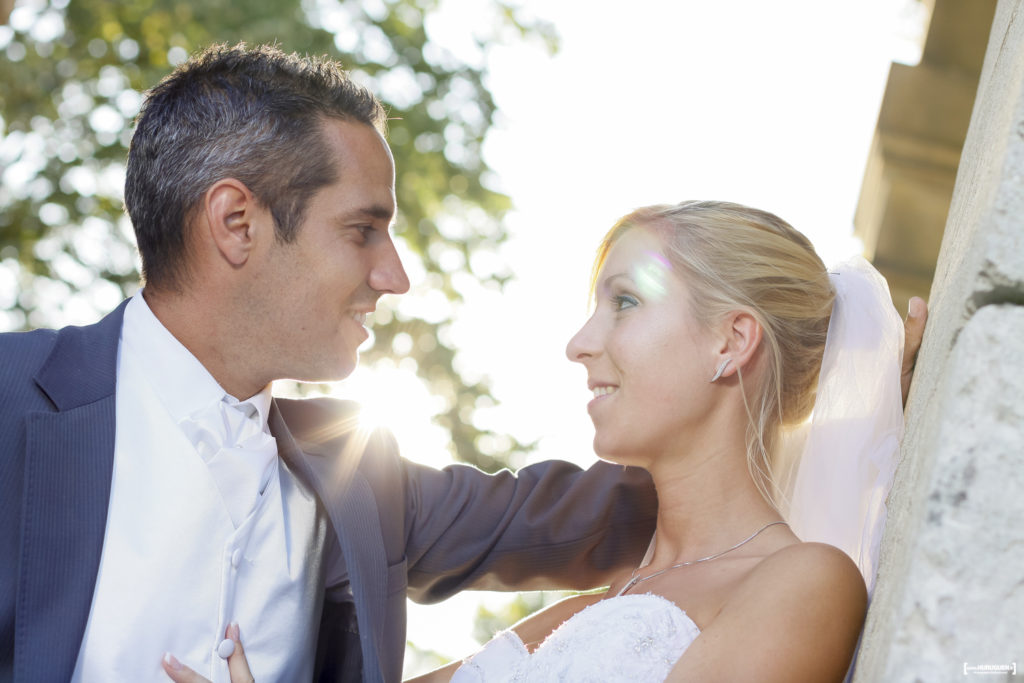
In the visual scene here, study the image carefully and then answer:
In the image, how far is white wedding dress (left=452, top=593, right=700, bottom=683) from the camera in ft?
7.57

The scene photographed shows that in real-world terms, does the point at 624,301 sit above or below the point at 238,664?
above

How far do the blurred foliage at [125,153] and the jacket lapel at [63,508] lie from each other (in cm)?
553

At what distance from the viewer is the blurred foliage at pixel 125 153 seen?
8.02 m

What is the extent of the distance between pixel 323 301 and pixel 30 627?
1119 mm

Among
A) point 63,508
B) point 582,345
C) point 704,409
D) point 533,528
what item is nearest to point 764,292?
point 704,409

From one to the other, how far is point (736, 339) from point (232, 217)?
4.73ft

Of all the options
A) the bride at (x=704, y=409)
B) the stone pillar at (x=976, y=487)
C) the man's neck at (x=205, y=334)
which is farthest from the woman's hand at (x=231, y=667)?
the stone pillar at (x=976, y=487)

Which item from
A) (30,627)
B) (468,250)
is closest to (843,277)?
(30,627)

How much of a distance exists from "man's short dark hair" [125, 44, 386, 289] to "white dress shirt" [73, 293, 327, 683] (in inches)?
10.0

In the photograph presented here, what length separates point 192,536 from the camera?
104 inches

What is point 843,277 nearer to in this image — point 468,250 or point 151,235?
point 151,235

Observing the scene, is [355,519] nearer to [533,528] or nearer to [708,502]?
[533,528]

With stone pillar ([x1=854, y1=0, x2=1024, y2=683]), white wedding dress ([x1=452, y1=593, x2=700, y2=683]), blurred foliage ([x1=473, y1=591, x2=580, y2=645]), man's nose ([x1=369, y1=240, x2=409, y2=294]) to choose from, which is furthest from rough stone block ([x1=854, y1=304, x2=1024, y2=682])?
blurred foliage ([x1=473, y1=591, x2=580, y2=645])

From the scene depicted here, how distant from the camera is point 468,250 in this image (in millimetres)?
8336
